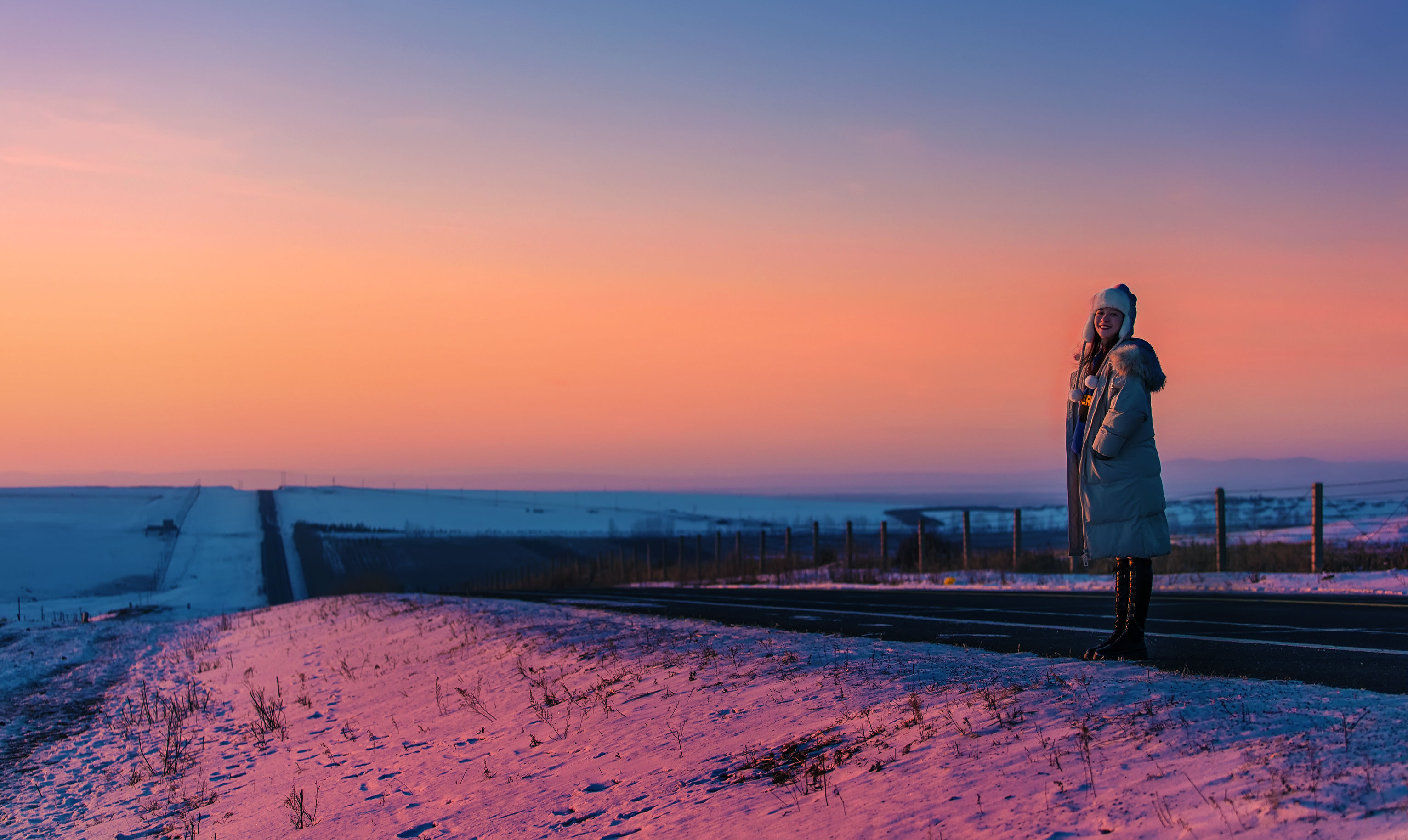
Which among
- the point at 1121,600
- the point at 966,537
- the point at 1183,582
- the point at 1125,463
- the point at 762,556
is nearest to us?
the point at 1125,463

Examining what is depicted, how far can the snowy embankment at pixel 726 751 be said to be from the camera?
160 inches

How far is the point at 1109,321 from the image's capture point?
21.8ft

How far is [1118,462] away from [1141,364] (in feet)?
2.05

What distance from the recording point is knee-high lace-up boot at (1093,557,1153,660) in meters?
6.75

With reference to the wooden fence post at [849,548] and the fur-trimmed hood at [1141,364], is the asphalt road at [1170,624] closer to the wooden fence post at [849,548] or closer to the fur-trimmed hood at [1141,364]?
the fur-trimmed hood at [1141,364]

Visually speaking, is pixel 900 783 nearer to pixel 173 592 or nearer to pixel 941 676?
pixel 941 676

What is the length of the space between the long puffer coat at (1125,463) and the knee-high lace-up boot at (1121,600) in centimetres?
30

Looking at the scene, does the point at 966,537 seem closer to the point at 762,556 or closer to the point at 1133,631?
the point at 762,556

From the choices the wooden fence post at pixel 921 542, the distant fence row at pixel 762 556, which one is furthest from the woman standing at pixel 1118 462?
the wooden fence post at pixel 921 542

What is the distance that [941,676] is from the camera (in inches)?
255

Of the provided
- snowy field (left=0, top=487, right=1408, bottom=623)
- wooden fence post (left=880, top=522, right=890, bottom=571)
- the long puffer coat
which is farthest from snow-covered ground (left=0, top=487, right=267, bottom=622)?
the long puffer coat

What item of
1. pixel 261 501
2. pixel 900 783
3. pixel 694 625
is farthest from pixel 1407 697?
pixel 261 501

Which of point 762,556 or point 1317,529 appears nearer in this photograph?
point 1317,529

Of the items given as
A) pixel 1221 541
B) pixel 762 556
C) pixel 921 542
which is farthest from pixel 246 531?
pixel 1221 541
